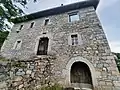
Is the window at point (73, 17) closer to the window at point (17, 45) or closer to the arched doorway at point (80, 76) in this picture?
the arched doorway at point (80, 76)

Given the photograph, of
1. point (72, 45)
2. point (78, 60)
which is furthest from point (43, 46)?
point (78, 60)

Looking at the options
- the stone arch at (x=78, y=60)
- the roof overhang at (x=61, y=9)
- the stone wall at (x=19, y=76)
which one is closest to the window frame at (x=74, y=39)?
→ the stone arch at (x=78, y=60)

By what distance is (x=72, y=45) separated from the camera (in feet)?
16.0

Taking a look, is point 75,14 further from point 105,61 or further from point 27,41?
point 27,41

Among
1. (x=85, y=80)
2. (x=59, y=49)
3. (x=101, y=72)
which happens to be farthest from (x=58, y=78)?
(x=101, y=72)

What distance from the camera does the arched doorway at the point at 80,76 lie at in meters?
3.91

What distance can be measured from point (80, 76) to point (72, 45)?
1.97 meters

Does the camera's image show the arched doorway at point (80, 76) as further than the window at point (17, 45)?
No

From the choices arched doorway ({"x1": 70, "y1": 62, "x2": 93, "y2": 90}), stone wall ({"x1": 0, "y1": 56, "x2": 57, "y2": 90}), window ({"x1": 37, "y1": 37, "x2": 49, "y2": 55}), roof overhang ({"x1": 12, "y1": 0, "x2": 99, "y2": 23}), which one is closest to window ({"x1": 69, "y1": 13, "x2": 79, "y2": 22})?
roof overhang ({"x1": 12, "y1": 0, "x2": 99, "y2": 23})

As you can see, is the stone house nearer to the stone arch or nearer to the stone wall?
the stone arch

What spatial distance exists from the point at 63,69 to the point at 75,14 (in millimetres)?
4649

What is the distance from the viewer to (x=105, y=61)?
3.81m

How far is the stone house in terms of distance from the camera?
12.2ft

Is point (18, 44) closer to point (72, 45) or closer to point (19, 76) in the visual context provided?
point (72, 45)
